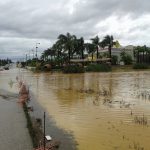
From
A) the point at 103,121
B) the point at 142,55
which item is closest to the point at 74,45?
the point at 142,55

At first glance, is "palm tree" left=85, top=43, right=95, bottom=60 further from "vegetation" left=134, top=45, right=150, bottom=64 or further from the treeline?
"vegetation" left=134, top=45, right=150, bottom=64

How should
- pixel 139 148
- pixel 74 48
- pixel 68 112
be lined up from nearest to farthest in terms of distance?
pixel 139 148 < pixel 68 112 < pixel 74 48

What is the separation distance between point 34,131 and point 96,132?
1.99 metres

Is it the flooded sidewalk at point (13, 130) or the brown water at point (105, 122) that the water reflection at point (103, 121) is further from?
the flooded sidewalk at point (13, 130)

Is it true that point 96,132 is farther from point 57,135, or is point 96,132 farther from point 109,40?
point 109,40

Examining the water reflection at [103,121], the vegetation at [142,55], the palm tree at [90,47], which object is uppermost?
the palm tree at [90,47]

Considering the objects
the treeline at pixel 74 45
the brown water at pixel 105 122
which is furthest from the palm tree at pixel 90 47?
the brown water at pixel 105 122

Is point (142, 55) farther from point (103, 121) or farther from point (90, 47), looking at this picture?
point (103, 121)

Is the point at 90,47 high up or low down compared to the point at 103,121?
up

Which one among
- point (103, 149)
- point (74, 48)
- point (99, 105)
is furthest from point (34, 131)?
point (74, 48)

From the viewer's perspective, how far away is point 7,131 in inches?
530

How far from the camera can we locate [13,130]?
1372 centimetres

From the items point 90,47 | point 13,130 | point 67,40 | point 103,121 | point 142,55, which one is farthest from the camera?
point 142,55

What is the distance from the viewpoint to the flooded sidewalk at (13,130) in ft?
37.9
